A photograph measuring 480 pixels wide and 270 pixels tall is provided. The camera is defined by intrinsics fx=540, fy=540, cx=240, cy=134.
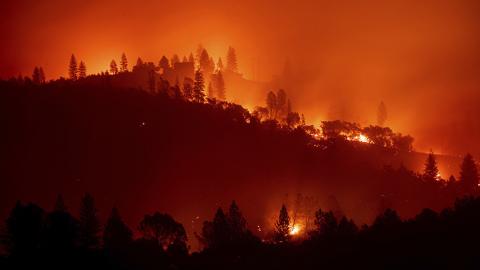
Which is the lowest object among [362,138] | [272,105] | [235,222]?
[235,222]

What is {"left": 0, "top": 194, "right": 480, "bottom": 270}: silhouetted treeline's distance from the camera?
68.9 m

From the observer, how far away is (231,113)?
151 meters

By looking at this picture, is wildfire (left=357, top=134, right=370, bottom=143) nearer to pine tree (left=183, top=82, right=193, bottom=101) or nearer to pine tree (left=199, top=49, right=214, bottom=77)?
pine tree (left=183, top=82, right=193, bottom=101)

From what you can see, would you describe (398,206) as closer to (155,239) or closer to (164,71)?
(155,239)

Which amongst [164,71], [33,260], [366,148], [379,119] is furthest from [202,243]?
[379,119]

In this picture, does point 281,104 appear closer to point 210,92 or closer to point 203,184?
point 210,92

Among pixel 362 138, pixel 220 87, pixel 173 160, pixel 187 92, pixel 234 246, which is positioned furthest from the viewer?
pixel 220 87

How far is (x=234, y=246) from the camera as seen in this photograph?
80.4m

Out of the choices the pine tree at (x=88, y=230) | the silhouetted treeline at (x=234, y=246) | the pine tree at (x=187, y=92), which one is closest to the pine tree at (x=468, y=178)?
the silhouetted treeline at (x=234, y=246)

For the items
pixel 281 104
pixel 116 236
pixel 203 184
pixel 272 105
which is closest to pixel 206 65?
pixel 272 105

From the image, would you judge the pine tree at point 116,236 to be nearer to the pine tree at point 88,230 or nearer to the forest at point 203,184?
the forest at point 203,184

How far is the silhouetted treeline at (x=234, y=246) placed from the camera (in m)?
68.9

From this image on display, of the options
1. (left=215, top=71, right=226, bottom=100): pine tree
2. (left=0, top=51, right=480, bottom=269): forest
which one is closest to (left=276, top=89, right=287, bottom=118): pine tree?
(left=0, top=51, right=480, bottom=269): forest

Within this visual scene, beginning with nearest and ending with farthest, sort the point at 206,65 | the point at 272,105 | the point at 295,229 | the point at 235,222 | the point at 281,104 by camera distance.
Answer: the point at 235,222 → the point at 295,229 → the point at 272,105 → the point at 281,104 → the point at 206,65
